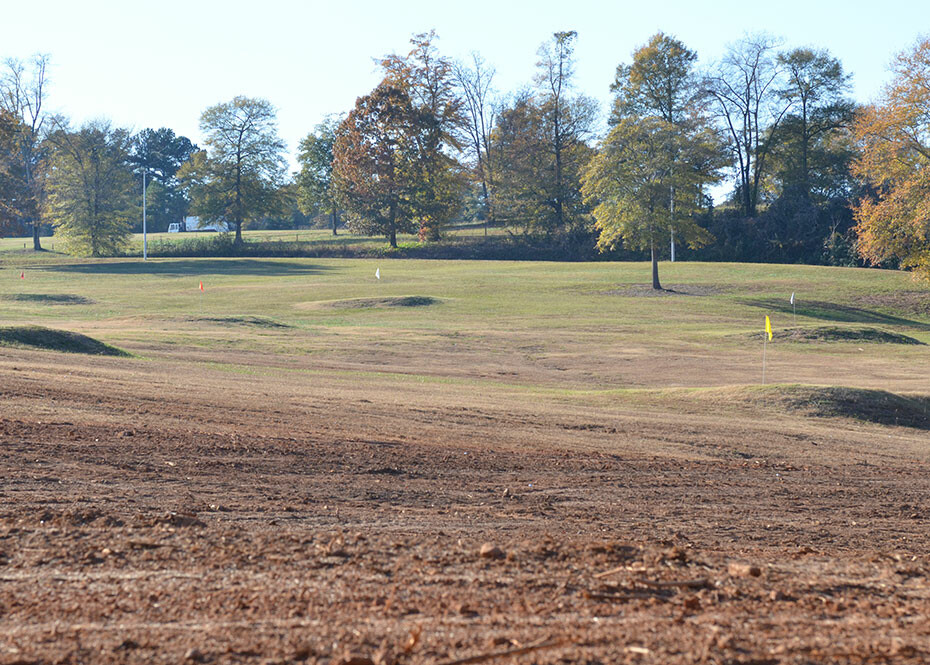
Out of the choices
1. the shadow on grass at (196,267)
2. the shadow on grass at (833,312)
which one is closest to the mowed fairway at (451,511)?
the shadow on grass at (833,312)

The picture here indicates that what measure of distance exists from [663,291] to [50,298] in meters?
35.2

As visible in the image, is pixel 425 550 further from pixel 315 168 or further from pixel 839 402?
pixel 315 168

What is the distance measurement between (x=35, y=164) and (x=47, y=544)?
339 feet

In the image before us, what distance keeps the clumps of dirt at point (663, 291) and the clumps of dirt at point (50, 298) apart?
29672 mm

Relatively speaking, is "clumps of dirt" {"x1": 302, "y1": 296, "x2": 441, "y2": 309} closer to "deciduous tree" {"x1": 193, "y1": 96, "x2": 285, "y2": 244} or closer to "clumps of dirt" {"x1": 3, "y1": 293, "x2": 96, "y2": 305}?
"clumps of dirt" {"x1": 3, "y1": 293, "x2": 96, "y2": 305}

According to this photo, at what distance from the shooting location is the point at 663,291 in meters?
53.9

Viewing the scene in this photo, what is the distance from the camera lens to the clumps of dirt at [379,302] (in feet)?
155

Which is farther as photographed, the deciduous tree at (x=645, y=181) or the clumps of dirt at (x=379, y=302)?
the deciduous tree at (x=645, y=181)

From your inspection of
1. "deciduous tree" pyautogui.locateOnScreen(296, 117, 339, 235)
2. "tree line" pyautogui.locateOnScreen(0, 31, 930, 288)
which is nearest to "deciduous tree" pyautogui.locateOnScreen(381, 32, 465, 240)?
"tree line" pyautogui.locateOnScreen(0, 31, 930, 288)

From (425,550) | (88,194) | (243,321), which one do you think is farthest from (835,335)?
(88,194)

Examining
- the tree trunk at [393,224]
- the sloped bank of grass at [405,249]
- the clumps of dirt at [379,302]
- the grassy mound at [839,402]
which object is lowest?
the grassy mound at [839,402]

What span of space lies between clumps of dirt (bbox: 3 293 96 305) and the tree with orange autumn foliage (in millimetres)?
40496

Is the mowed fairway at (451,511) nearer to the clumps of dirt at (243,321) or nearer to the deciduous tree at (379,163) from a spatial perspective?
the clumps of dirt at (243,321)

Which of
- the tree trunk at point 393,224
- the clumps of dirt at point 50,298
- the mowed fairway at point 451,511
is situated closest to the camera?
the mowed fairway at point 451,511
